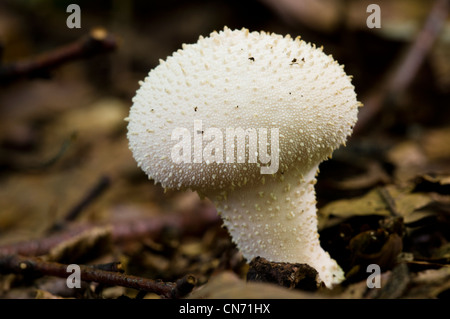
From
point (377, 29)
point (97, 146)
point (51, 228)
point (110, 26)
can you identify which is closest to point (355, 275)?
point (51, 228)

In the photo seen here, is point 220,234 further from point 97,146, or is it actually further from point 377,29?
point 377,29

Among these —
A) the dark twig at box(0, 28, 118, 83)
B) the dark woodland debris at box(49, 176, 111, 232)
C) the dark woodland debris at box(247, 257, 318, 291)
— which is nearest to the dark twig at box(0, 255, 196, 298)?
the dark woodland debris at box(247, 257, 318, 291)

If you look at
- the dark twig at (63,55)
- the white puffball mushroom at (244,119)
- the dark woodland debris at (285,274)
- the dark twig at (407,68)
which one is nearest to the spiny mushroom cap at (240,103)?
the white puffball mushroom at (244,119)

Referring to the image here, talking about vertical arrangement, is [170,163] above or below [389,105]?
below

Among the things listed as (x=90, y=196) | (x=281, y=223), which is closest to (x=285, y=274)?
(x=281, y=223)

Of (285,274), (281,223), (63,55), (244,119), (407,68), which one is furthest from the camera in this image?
(407,68)

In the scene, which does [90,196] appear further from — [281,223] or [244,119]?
[244,119]
